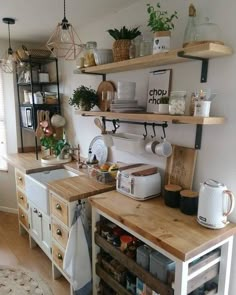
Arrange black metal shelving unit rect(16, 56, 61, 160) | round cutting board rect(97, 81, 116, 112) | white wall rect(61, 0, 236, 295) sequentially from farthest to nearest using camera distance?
black metal shelving unit rect(16, 56, 61, 160) < round cutting board rect(97, 81, 116, 112) < white wall rect(61, 0, 236, 295)

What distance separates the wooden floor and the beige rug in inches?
2.1

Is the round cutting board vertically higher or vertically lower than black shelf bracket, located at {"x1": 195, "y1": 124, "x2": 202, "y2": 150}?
higher

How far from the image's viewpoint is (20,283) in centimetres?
219

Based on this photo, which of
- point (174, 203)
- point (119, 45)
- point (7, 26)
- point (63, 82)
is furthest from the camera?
point (63, 82)

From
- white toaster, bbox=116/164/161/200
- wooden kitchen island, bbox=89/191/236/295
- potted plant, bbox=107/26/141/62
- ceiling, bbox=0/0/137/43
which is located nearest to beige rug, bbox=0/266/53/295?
wooden kitchen island, bbox=89/191/236/295

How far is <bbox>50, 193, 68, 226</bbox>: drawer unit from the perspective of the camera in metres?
1.88

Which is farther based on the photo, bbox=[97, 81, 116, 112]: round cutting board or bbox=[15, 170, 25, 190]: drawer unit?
bbox=[15, 170, 25, 190]: drawer unit

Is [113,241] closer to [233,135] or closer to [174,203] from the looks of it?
[174,203]

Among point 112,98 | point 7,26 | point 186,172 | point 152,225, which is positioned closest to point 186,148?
point 186,172

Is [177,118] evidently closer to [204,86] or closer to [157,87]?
[204,86]

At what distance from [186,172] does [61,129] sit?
186 centimetres

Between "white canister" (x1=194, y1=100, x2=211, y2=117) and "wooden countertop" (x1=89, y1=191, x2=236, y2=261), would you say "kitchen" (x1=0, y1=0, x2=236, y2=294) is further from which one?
"wooden countertop" (x1=89, y1=191, x2=236, y2=261)

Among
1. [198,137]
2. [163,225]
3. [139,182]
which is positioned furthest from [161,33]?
[163,225]

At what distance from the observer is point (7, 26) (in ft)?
8.26
